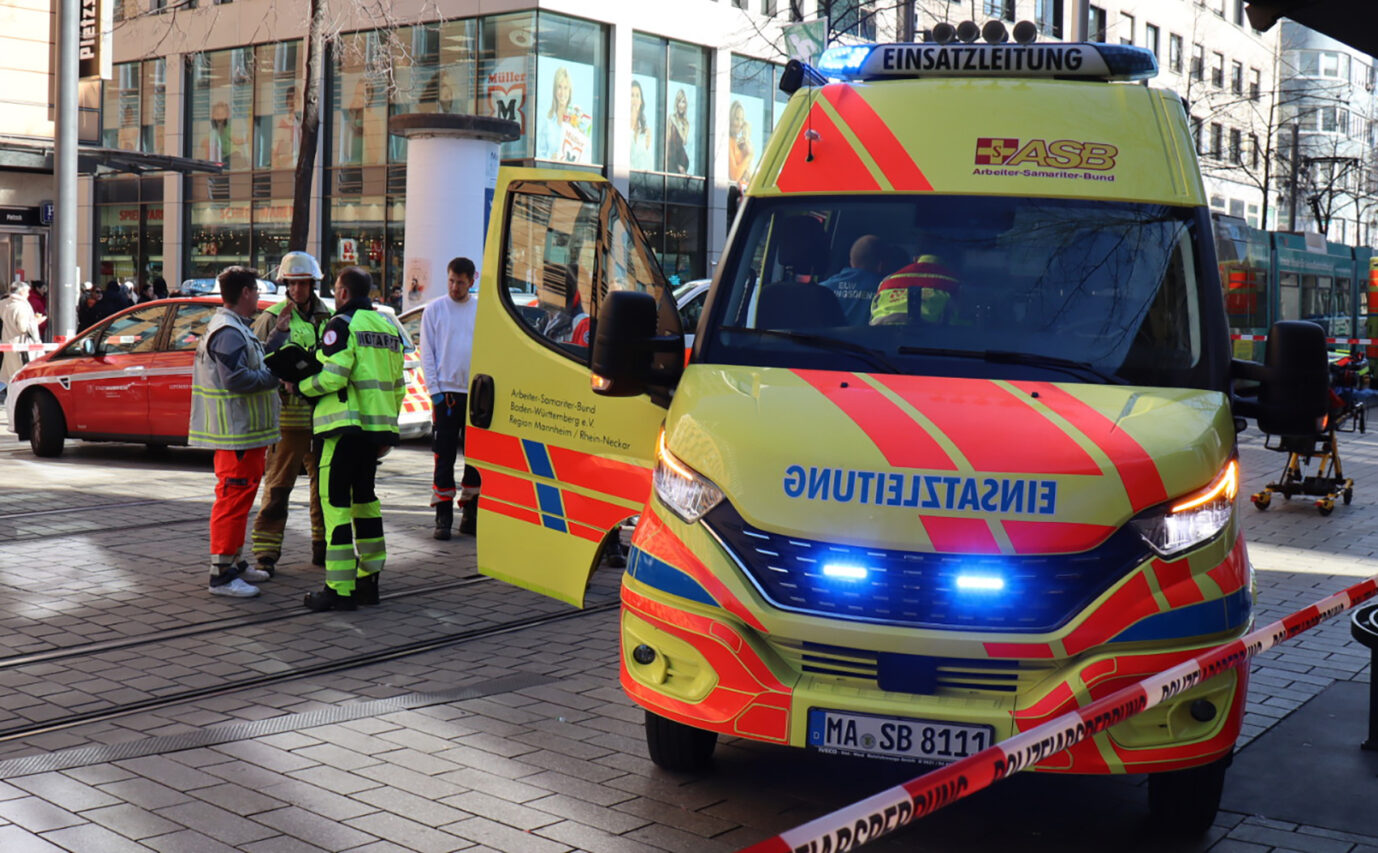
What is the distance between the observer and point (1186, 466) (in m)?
4.34

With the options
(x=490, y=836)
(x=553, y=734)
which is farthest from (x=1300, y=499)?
(x=490, y=836)

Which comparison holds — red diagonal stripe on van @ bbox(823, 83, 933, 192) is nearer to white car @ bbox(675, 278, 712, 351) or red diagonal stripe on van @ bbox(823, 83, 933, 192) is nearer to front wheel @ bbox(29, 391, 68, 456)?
white car @ bbox(675, 278, 712, 351)

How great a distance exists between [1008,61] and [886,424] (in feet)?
7.09

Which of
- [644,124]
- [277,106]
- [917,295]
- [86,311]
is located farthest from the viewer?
[277,106]

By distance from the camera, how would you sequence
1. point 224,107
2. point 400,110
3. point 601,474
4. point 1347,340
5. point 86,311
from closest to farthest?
1. point 601,474
2. point 86,311
3. point 1347,340
4. point 400,110
5. point 224,107

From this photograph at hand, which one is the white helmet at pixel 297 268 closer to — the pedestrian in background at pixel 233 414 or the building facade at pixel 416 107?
the pedestrian in background at pixel 233 414

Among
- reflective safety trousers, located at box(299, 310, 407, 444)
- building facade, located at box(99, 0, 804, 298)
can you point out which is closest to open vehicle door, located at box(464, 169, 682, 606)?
reflective safety trousers, located at box(299, 310, 407, 444)

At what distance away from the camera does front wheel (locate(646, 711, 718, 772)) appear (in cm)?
509

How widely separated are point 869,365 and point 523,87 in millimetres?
27614

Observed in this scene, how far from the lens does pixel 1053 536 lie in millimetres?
4199

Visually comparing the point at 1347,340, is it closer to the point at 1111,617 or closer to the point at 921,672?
the point at 1111,617

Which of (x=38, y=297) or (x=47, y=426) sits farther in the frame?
(x=38, y=297)

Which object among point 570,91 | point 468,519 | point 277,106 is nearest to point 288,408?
point 468,519

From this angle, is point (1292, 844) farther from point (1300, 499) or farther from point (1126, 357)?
point (1300, 499)
